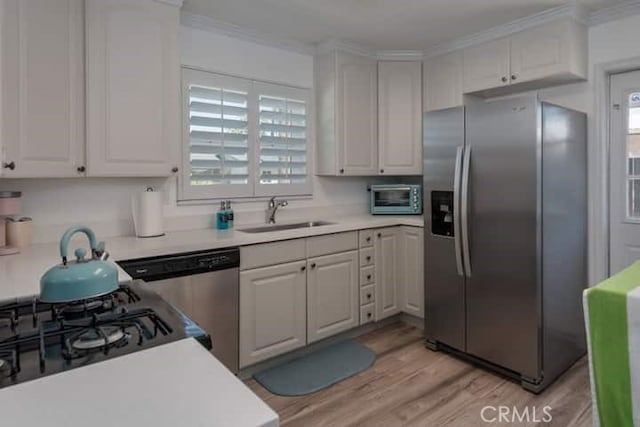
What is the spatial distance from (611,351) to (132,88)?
95.7 inches

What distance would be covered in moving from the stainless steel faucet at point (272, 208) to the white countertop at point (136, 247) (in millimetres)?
214

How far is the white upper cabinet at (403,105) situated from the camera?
11.4 feet

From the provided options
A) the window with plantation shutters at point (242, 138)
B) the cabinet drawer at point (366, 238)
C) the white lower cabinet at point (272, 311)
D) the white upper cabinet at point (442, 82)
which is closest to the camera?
the white lower cabinet at point (272, 311)

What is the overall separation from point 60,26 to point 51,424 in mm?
2090

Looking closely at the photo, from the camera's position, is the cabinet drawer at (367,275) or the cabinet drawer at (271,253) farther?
the cabinet drawer at (367,275)

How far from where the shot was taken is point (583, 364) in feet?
8.55

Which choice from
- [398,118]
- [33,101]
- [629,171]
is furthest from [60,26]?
[629,171]

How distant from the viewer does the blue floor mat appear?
93.7 inches

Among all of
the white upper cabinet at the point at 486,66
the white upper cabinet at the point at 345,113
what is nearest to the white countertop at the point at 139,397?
the white upper cabinet at the point at 345,113

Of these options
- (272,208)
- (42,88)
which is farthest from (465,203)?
(42,88)

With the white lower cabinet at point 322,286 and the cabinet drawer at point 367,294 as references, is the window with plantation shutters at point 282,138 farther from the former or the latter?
the cabinet drawer at point 367,294

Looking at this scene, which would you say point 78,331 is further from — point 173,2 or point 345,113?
point 345,113

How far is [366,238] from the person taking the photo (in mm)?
3033

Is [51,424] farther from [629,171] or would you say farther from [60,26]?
[629,171]
